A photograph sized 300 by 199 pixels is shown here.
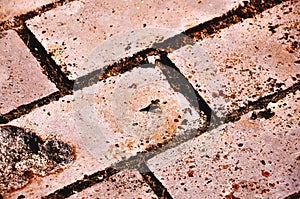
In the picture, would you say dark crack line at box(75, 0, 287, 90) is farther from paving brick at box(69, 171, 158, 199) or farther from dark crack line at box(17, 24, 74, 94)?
paving brick at box(69, 171, 158, 199)

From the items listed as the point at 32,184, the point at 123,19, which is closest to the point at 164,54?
the point at 123,19

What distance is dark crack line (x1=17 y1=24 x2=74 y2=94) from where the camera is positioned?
1781 mm

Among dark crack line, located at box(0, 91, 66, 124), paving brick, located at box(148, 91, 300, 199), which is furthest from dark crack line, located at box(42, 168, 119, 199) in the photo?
dark crack line, located at box(0, 91, 66, 124)

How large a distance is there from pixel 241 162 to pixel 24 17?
3.35ft

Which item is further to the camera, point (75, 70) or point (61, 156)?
point (75, 70)

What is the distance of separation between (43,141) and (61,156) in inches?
3.3

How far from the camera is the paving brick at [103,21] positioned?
1883 mm

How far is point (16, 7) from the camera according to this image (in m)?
2.01

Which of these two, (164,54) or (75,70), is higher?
(75,70)

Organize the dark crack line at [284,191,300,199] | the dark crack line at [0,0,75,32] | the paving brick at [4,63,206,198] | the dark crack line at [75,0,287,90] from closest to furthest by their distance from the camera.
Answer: the dark crack line at [284,191,300,199], the paving brick at [4,63,206,198], the dark crack line at [75,0,287,90], the dark crack line at [0,0,75,32]

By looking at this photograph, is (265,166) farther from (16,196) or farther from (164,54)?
(16,196)

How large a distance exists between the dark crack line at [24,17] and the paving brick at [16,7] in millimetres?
17

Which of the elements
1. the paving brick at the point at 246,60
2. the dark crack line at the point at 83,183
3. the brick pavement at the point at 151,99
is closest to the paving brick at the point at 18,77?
the brick pavement at the point at 151,99

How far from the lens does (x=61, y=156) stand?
1613mm
